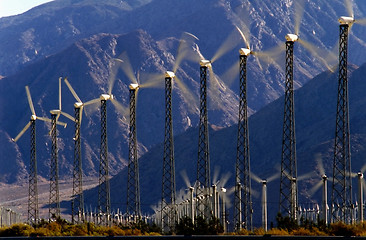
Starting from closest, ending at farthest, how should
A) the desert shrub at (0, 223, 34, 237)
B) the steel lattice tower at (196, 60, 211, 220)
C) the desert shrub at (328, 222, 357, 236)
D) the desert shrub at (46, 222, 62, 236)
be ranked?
the desert shrub at (328, 222, 357, 236)
the desert shrub at (46, 222, 62, 236)
the desert shrub at (0, 223, 34, 237)
the steel lattice tower at (196, 60, 211, 220)

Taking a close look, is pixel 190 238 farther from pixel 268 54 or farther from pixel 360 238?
pixel 268 54

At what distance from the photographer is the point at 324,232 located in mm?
53156

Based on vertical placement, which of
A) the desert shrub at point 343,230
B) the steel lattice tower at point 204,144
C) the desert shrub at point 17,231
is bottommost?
the desert shrub at point 343,230

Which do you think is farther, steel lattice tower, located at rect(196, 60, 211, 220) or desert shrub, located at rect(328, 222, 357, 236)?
steel lattice tower, located at rect(196, 60, 211, 220)

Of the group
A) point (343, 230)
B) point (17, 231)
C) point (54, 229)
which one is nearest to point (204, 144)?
point (54, 229)

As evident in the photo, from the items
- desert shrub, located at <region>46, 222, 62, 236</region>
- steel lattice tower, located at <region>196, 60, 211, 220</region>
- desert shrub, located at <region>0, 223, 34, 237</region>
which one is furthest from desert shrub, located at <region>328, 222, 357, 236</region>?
desert shrub, located at <region>0, 223, 34, 237</region>

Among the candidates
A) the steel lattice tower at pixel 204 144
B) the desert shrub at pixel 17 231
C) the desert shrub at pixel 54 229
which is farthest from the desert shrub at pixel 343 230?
the desert shrub at pixel 17 231

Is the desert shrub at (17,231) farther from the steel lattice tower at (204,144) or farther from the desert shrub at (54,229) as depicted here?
the steel lattice tower at (204,144)

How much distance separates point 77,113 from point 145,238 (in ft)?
172

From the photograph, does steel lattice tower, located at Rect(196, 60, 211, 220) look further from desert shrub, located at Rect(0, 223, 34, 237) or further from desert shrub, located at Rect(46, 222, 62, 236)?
desert shrub, located at Rect(0, 223, 34, 237)

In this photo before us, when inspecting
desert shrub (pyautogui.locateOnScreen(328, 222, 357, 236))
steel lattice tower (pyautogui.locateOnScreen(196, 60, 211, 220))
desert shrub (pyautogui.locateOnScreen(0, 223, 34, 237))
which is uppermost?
steel lattice tower (pyautogui.locateOnScreen(196, 60, 211, 220))

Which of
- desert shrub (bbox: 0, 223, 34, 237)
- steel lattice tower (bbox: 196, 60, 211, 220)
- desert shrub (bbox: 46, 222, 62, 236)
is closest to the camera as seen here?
desert shrub (bbox: 46, 222, 62, 236)

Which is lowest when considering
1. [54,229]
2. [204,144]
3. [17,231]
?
[17,231]

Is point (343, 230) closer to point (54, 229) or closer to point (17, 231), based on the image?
point (17, 231)
